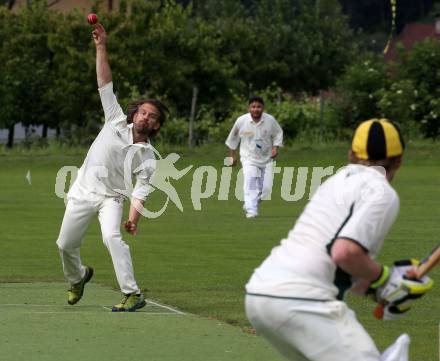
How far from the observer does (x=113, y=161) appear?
12.7 m

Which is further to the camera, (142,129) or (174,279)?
(174,279)

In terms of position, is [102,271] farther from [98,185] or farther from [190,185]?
Answer: [190,185]

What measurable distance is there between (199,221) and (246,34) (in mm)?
35955

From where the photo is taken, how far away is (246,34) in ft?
195

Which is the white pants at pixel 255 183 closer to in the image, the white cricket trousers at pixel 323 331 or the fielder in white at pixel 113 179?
the fielder in white at pixel 113 179

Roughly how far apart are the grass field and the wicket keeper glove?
3.64 m

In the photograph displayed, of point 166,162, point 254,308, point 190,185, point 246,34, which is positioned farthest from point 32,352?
point 246,34

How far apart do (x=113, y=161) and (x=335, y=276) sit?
648 centimetres

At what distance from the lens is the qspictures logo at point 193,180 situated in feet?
41.6

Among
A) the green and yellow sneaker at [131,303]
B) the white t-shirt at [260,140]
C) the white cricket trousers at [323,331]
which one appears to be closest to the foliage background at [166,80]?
the white t-shirt at [260,140]

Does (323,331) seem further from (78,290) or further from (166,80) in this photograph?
(166,80)

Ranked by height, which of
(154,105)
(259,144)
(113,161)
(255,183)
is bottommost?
(255,183)

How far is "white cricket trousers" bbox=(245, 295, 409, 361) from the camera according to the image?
6250 millimetres

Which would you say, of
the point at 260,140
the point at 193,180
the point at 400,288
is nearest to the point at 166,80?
the point at 193,180
